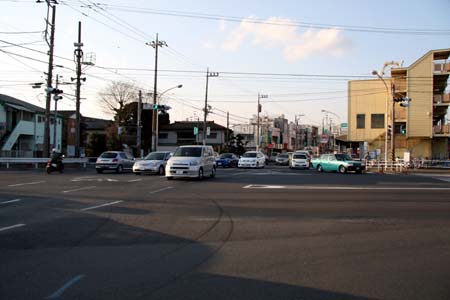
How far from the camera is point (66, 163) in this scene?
39031 millimetres

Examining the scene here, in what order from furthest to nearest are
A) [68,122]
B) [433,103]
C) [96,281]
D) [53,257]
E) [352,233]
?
[68,122] → [433,103] → [352,233] → [53,257] → [96,281]

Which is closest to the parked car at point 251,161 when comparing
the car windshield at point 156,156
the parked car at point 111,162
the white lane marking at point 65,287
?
the parked car at point 111,162

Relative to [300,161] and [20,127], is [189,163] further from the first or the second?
[20,127]

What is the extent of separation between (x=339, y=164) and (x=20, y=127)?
37385 mm

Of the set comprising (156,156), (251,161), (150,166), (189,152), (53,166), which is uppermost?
(189,152)

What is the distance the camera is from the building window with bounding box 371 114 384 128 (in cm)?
5475

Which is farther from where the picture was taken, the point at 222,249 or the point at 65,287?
the point at 222,249

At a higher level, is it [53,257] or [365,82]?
[365,82]

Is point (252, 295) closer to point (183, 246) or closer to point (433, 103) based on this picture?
point (183, 246)

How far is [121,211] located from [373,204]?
776cm

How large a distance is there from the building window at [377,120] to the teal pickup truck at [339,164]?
2054 cm

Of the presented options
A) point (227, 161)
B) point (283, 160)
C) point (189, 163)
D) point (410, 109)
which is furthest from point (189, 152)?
point (410, 109)

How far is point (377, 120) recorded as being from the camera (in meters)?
55.0

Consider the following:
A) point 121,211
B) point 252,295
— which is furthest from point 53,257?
point 121,211
